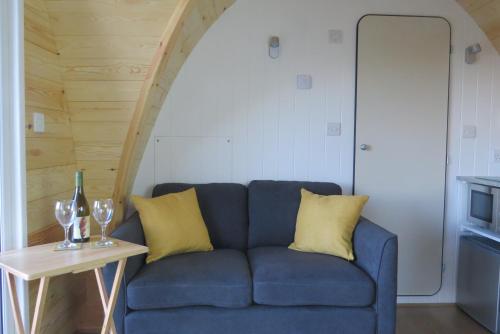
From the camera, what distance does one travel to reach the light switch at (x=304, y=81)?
2.94 metres

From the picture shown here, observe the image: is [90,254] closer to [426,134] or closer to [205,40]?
[205,40]

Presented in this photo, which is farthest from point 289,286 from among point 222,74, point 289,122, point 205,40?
point 205,40

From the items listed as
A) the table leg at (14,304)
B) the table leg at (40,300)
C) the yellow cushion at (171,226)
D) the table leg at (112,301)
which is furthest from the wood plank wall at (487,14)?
the table leg at (14,304)

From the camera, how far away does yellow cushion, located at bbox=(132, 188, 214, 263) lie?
7.63 feet

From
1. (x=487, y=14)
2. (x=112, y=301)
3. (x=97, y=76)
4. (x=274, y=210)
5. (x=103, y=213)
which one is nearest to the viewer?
(x=112, y=301)

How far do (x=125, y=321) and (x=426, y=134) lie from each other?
97.7 inches

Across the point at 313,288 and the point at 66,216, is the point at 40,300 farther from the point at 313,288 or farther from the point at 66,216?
the point at 313,288

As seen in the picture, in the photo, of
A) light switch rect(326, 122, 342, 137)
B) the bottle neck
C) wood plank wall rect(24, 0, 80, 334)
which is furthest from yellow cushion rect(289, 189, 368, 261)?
wood plank wall rect(24, 0, 80, 334)

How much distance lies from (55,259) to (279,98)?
1924 mm

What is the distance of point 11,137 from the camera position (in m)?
1.82

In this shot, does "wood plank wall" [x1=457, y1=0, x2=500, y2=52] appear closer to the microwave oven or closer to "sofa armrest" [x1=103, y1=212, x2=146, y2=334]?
the microwave oven

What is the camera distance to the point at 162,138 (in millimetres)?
2896

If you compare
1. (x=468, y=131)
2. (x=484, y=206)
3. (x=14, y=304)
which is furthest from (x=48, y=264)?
(x=468, y=131)

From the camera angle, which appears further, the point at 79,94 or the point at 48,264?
the point at 79,94
